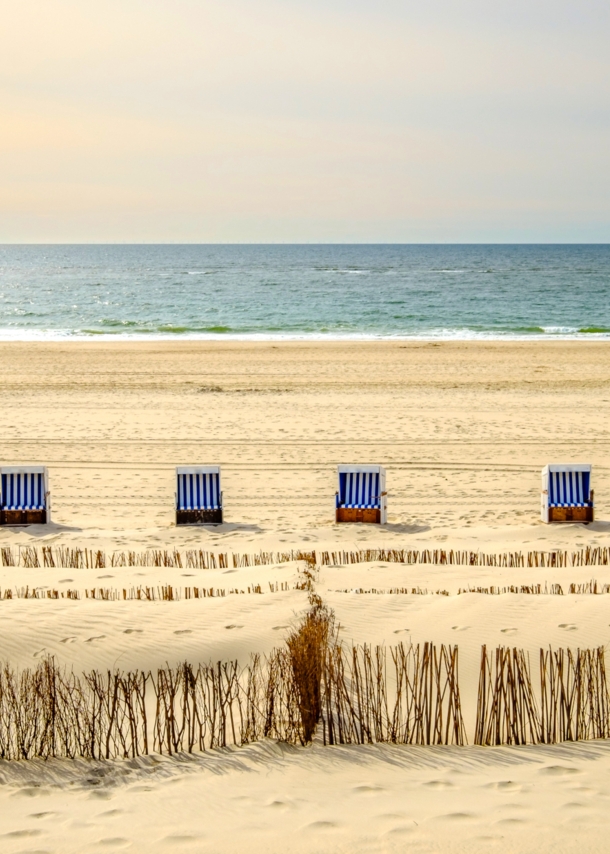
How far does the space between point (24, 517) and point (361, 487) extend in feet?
13.4

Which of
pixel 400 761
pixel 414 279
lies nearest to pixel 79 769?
pixel 400 761

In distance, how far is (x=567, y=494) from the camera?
1021 centimetres

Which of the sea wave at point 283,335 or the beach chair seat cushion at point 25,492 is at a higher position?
the sea wave at point 283,335

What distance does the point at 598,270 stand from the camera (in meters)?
87.4

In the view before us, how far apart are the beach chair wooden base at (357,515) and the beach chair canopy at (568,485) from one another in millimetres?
2079

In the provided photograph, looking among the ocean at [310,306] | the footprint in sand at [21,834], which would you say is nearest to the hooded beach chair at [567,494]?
the footprint in sand at [21,834]

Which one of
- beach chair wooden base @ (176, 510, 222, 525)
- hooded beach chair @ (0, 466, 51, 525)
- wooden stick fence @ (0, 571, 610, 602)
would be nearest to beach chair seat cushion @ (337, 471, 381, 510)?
beach chair wooden base @ (176, 510, 222, 525)

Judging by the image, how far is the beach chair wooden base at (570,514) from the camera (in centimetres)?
1009

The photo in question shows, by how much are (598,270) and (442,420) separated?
259ft

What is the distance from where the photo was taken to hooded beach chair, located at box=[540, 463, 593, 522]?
10102 millimetres

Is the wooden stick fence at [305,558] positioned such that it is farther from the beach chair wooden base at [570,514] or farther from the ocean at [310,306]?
the ocean at [310,306]

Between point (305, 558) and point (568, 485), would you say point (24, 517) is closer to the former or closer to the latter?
point (305, 558)

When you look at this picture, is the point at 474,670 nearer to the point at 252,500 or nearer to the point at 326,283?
the point at 252,500

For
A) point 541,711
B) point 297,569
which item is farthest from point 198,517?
point 541,711
